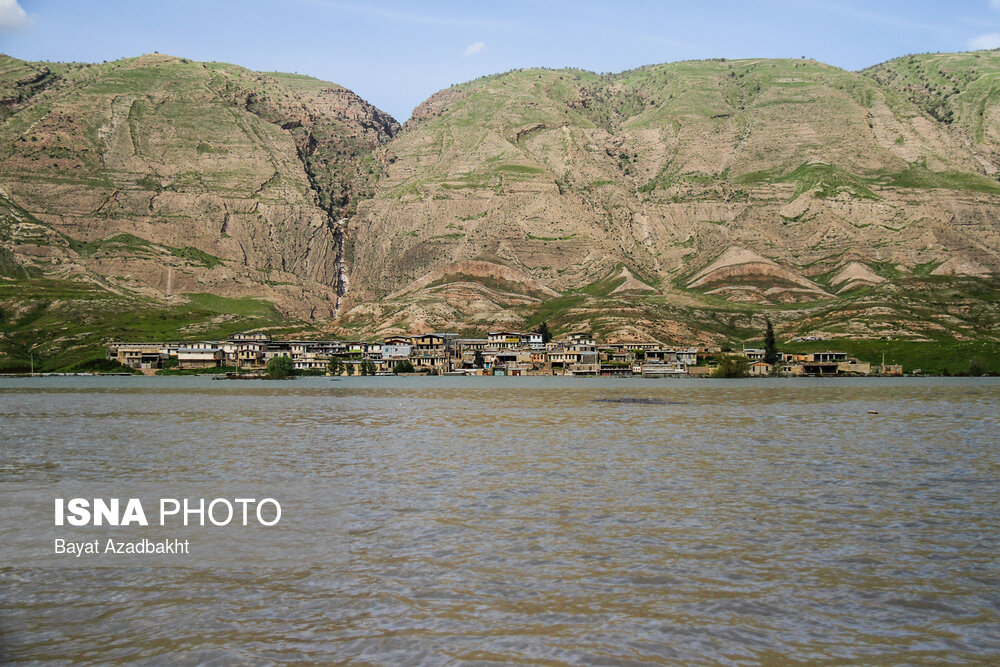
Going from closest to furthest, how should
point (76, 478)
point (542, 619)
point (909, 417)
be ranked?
point (542, 619) < point (76, 478) < point (909, 417)

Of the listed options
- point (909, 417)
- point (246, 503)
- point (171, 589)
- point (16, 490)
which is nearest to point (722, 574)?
point (171, 589)

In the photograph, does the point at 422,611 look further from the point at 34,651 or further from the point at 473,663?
the point at 34,651

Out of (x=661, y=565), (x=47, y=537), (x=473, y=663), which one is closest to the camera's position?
(x=473, y=663)

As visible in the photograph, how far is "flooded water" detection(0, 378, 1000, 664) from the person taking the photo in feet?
53.2

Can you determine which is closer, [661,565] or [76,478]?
[661,565]

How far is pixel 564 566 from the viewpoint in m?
21.9

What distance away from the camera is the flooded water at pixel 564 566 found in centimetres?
1622

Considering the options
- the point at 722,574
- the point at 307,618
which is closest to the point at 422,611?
the point at 307,618

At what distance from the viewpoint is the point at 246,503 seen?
31672 mm

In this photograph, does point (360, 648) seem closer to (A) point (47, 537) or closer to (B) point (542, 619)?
(B) point (542, 619)

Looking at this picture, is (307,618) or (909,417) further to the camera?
(909,417)

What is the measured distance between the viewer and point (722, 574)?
21.0 metres

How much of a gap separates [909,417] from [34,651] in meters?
78.1

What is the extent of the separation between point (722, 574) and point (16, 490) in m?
29.1
